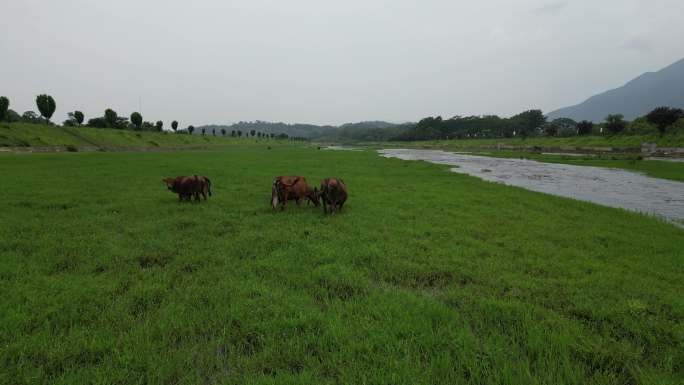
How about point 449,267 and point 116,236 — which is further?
point 116,236

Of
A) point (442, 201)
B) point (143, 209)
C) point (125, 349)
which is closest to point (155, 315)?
point (125, 349)

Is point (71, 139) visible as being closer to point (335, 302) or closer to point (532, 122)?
point (335, 302)

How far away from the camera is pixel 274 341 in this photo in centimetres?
338

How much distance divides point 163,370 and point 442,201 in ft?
37.1

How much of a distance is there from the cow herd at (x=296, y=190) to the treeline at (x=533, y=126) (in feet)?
246

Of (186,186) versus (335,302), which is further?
(186,186)

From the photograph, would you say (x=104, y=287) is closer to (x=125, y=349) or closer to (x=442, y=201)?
(x=125, y=349)

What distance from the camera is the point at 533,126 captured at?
139375 millimetres

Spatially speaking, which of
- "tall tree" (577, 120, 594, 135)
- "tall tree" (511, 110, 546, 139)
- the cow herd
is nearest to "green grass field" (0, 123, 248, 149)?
the cow herd

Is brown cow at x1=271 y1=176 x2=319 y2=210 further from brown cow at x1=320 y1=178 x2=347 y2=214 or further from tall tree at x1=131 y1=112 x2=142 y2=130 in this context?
tall tree at x1=131 y1=112 x2=142 y2=130

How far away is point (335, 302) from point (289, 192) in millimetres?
6369

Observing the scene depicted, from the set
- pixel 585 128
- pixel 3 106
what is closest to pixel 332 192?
pixel 3 106

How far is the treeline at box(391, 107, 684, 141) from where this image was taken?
5603 cm

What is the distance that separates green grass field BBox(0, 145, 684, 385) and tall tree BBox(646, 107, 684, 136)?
6875 cm
